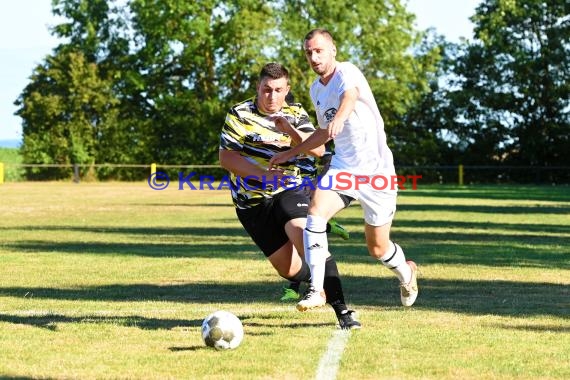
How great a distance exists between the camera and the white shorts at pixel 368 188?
28.4ft

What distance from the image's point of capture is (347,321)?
8859 mm

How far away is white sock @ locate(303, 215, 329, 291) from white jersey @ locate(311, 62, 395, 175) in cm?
42

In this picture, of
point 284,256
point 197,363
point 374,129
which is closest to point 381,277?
point 284,256

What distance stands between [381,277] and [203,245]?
6046 mm

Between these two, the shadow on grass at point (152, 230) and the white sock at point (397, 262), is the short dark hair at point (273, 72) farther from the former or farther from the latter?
the shadow on grass at point (152, 230)

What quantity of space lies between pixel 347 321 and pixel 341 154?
121cm

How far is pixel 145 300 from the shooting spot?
11.1m

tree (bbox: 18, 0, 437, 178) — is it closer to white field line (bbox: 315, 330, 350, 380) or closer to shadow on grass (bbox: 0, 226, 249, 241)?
shadow on grass (bbox: 0, 226, 249, 241)

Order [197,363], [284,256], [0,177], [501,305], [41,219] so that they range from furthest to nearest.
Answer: [0,177] < [41,219] < [501,305] < [284,256] < [197,363]

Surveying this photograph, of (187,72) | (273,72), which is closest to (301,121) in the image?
(273,72)

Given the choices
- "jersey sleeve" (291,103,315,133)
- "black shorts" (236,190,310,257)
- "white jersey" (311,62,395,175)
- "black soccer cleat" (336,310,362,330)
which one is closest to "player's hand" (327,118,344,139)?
"white jersey" (311,62,395,175)

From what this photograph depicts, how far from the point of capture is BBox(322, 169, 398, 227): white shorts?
28.4 ft

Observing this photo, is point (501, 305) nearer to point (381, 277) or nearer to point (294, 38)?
point (381, 277)

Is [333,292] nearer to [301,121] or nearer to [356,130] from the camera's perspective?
[356,130]
